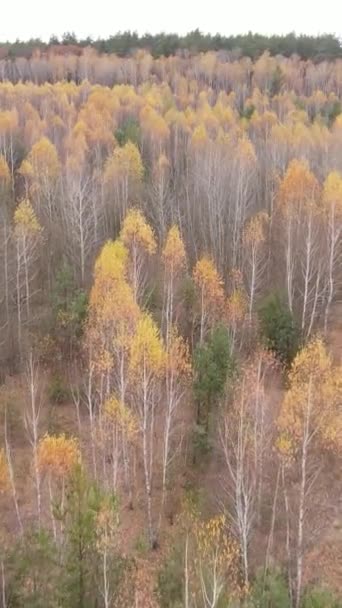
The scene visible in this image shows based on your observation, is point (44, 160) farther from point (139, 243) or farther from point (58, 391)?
point (58, 391)

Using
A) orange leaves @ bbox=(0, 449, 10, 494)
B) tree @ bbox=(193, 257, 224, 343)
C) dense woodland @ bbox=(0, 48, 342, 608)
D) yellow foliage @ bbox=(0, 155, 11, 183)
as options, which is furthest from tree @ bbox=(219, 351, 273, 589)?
yellow foliage @ bbox=(0, 155, 11, 183)

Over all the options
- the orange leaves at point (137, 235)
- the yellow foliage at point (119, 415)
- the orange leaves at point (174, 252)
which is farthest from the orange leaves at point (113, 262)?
the yellow foliage at point (119, 415)

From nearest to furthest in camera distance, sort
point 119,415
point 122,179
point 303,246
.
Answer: point 119,415, point 303,246, point 122,179

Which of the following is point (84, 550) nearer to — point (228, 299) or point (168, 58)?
point (228, 299)

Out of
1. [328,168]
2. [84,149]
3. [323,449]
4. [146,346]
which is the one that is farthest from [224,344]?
[84,149]

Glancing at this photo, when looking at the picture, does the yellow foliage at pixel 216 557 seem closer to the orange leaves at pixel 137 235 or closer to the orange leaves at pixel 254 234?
the orange leaves at pixel 137 235

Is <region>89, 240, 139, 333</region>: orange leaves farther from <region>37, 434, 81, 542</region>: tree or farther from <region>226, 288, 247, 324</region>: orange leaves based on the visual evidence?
<region>226, 288, 247, 324</region>: orange leaves

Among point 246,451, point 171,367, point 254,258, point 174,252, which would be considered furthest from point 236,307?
point 246,451
